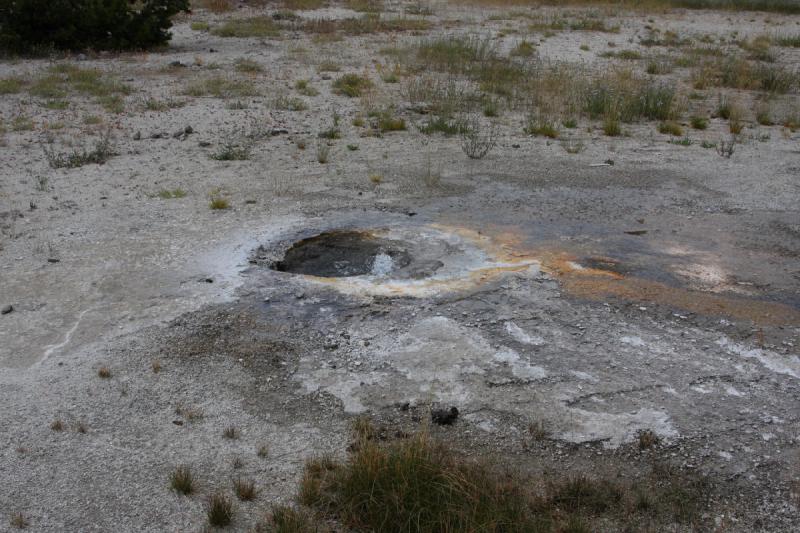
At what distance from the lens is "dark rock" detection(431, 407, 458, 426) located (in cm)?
385

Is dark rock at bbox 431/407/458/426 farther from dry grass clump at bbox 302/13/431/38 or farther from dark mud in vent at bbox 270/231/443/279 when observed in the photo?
dry grass clump at bbox 302/13/431/38

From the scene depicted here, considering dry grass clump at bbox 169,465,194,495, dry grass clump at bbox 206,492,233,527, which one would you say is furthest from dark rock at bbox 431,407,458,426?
dry grass clump at bbox 169,465,194,495

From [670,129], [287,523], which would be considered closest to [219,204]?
[287,523]

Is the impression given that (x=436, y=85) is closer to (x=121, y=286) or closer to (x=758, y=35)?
(x=121, y=286)

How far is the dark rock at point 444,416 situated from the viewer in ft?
12.6

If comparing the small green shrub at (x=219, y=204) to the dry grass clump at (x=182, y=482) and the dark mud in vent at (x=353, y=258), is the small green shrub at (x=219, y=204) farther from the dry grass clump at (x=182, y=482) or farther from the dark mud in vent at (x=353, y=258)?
the dry grass clump at (x=182, y=482)

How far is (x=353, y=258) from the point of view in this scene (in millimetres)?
5863

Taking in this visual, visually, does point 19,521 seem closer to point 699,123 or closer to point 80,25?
point 699,123

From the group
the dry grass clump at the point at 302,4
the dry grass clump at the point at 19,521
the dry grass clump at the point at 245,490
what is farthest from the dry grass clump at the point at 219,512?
the dry grass clump at the point at 302,4

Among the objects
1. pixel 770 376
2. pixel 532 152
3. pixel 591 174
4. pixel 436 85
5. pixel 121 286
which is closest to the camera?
pixel 770 376

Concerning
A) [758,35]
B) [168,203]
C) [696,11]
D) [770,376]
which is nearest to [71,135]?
[168,203]

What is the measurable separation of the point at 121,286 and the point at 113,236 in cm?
110

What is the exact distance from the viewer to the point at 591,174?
819cm

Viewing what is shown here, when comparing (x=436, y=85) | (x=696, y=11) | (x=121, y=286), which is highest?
(x=696, y=11)
